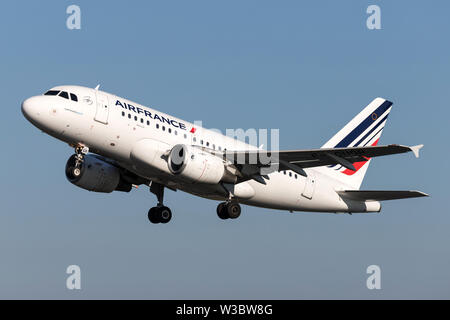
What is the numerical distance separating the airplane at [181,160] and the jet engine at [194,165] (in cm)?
5

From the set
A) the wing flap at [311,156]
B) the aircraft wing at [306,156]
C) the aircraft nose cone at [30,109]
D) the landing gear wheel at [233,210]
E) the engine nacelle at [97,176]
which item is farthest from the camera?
the engine nacelle at [97,176]

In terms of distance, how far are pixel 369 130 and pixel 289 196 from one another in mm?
10343

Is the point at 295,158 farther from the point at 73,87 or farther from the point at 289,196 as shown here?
the point at 73,87

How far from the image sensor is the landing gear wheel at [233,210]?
38.7 metres

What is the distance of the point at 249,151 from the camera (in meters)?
37.8

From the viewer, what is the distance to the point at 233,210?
127 ft

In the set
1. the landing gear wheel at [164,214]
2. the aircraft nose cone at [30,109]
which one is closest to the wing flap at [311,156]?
the landing gear wheel at [164,214]

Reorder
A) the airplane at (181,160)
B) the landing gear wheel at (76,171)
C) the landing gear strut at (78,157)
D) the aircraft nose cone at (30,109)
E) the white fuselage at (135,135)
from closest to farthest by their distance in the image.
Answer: the aircraft nose cone at (30,109), the white fuselage at (135,135), the airplane at (181,160), the landing gear strut at (78,157), the landing gear wheel at (76,171)

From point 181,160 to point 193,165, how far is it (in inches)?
A: 26.4

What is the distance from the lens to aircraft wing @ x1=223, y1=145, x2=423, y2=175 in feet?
115

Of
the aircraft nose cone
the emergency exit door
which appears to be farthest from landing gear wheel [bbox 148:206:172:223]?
the aircraft nose cone

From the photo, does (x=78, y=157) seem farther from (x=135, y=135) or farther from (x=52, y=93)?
(x=52, y=93)

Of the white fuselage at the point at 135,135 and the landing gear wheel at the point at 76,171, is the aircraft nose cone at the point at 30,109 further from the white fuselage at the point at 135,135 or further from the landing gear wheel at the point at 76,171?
the landing gear wheel at the point at 76,171

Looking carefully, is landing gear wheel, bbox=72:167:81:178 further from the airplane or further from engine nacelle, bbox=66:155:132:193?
engine nacelle, bbox=66:155:132:193
